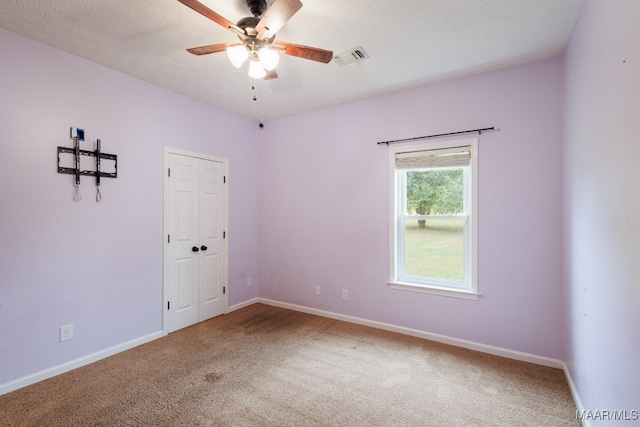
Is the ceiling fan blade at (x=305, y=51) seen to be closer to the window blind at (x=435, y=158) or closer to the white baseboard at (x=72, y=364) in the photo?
the window blind at (x=435, y=158)

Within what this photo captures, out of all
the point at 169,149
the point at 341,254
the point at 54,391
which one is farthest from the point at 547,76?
the point at 54,391

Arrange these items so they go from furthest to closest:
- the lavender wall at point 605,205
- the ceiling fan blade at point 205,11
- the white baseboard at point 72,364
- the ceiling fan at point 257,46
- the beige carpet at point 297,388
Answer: the white baseboard at point 72,364
the beige carpet at point 297,388
the ceiling fan at point 257,46
the ceiling fan blade at point 205,11
the lavender wall at point 605,205

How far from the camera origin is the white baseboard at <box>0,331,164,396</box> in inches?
92.0

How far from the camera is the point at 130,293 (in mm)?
3105

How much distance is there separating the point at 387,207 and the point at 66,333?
133 inches

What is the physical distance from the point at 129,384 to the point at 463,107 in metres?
4.02

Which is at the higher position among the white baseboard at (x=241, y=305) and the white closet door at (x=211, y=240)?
the white closet door at (x=211, y=240)

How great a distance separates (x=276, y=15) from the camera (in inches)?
66.7

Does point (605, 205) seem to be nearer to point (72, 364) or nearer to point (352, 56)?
point (352, 56)

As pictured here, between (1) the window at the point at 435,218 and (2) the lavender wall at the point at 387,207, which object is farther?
(1) the window at the point at 435,218

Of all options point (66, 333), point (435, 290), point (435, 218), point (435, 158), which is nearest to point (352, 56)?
point (435, 158)

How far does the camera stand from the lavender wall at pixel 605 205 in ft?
4.14
